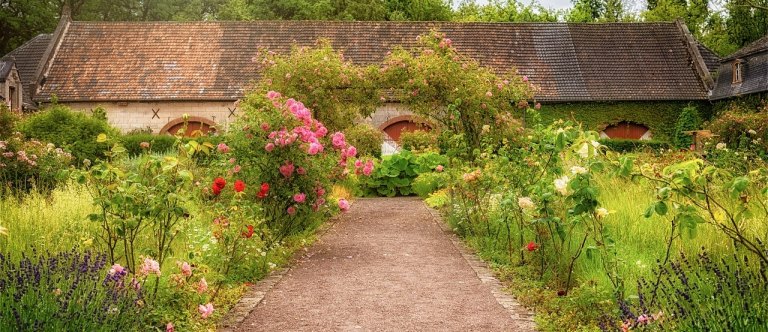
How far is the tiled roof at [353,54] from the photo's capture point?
93.5 feet

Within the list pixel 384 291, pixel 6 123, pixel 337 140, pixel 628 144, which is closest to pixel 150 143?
pixel 6 123

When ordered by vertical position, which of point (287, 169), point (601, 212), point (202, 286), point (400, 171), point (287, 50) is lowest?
point (400, 171)

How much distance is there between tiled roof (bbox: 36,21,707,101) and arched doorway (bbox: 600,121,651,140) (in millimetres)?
1052

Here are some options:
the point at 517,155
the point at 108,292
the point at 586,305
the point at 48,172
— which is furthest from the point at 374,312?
the point at 48,172

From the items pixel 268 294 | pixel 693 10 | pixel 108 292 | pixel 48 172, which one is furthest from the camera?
pixel 693 10

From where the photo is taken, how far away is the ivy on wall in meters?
28.7

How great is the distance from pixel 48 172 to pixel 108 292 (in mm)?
9170

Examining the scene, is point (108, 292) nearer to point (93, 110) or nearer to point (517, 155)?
point (517, 155)

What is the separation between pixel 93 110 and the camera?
27422 mm

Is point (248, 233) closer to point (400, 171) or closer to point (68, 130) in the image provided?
point (400, 171)

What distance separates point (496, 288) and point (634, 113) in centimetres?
2252

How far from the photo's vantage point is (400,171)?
19.6 meters

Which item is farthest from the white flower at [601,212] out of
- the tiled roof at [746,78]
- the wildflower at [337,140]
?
the tiled roof at [746,78]

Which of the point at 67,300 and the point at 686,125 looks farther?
the point at 686,125
